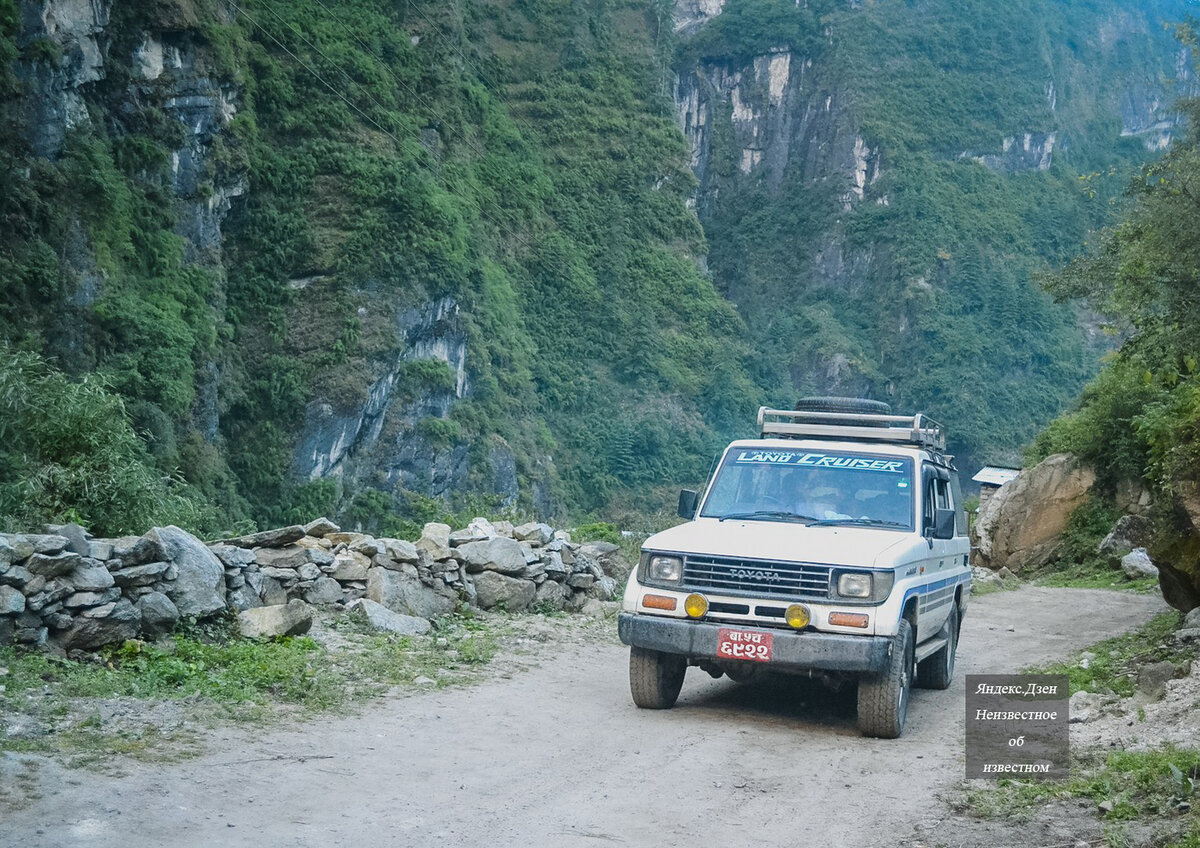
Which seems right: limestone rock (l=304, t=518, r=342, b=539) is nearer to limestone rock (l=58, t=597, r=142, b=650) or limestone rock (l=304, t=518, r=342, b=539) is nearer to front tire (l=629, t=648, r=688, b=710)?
limestone rock (l=58, t=597, r=142, b=650)

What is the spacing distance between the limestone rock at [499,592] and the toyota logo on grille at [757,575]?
5621mm

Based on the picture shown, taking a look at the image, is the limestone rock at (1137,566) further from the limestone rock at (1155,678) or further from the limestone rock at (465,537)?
the limestone rock at (465,537)

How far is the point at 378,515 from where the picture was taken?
54.5m

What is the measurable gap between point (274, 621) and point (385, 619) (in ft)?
4.91

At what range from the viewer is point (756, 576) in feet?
24.5

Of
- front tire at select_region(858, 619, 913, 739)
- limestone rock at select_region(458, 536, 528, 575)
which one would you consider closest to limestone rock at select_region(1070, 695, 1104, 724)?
front tire at select_region(858, 619, 913, 739)

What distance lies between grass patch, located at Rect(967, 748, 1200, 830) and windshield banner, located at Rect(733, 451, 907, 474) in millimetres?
2766

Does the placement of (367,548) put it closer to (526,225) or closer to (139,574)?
(139,574)

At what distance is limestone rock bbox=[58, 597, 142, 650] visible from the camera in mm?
8086

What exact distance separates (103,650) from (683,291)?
294 ft

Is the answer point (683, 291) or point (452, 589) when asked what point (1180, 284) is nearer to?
point (452, 589)

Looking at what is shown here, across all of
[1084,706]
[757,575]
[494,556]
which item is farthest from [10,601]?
[1084,706]

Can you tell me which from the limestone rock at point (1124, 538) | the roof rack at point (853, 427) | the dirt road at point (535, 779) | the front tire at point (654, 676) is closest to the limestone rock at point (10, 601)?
the dirt road at point (535, 779)

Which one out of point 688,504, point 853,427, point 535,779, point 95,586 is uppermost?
point 853,427
